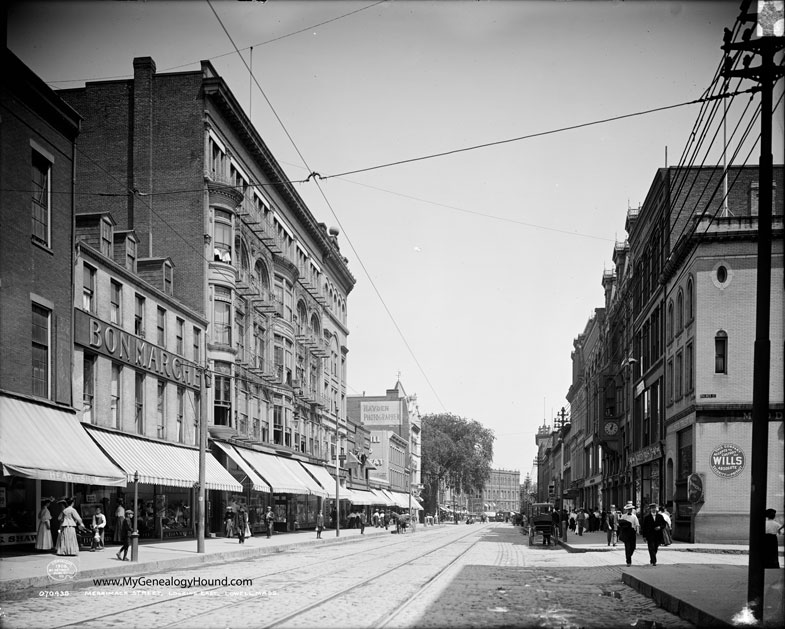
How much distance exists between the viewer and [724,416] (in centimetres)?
3625

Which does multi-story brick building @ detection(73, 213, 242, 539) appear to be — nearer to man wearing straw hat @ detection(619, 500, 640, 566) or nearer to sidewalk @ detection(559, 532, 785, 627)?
man wearing straw hat @ detection(619, 500, 640, 566)

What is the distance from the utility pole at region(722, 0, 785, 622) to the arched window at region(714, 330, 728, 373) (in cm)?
2413

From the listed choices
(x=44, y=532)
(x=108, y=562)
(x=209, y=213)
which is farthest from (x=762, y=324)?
(x=209, y=213)

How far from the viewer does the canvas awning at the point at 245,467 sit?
4215 centimetres

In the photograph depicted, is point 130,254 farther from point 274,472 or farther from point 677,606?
point 677,606

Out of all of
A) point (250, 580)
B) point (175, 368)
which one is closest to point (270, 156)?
point (175, 368)

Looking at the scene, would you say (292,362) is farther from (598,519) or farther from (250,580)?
(250,580)

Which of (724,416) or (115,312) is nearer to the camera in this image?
(115,312)

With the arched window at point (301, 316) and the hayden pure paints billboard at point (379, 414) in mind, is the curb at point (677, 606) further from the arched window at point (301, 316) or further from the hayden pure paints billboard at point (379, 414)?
the hayden pure paints billboard at point (379, 414)

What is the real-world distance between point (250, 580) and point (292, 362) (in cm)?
3830

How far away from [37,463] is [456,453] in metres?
118

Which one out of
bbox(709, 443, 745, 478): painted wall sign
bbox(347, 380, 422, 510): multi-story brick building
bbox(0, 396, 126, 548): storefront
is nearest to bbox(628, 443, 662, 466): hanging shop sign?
bbox(709, 443, 745, 478): painted wall sign

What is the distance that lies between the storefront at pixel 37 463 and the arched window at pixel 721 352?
23.4m

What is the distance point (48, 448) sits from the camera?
24047 millimetres
